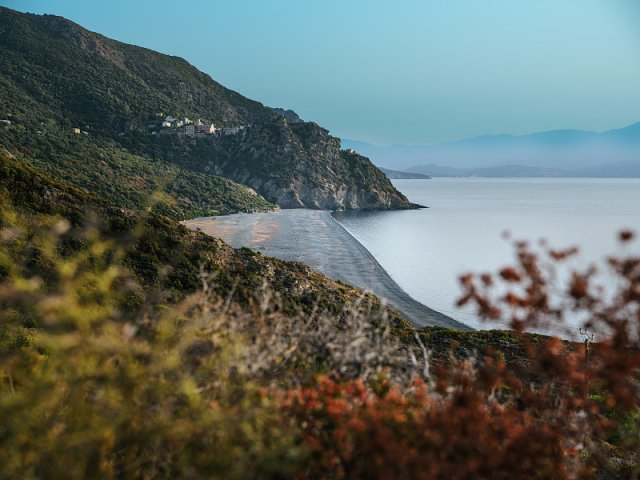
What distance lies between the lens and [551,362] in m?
5.03

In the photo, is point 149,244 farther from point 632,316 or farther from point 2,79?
point 2,79

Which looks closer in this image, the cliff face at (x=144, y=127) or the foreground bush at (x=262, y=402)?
the foreground bush at (x=262, y=402)

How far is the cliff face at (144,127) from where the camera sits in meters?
92.4

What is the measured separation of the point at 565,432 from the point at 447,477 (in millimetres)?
2292

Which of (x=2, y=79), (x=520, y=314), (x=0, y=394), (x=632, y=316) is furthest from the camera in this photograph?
(x=2, y=79)

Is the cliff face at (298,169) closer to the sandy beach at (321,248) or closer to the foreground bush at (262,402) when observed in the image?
the sandy beach at (321,248)

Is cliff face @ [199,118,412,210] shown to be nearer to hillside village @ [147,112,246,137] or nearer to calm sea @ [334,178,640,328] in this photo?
hillside village @ [147,112,246,137]

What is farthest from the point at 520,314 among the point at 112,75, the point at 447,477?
the point at 112,75

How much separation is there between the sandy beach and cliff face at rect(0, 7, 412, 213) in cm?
1678

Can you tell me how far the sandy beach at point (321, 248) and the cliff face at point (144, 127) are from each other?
16782 millimetres

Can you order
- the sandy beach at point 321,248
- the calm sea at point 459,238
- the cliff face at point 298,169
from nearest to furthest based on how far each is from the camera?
the sandy beach at point 321,248, the calm sea at point 459,238, the cliff face at point 298,169

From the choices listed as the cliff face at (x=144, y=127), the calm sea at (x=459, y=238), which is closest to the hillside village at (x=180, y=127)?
the cliff face at (x=144, y=127)

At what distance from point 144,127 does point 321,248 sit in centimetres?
7820

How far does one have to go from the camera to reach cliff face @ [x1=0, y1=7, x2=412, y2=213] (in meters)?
92.4
